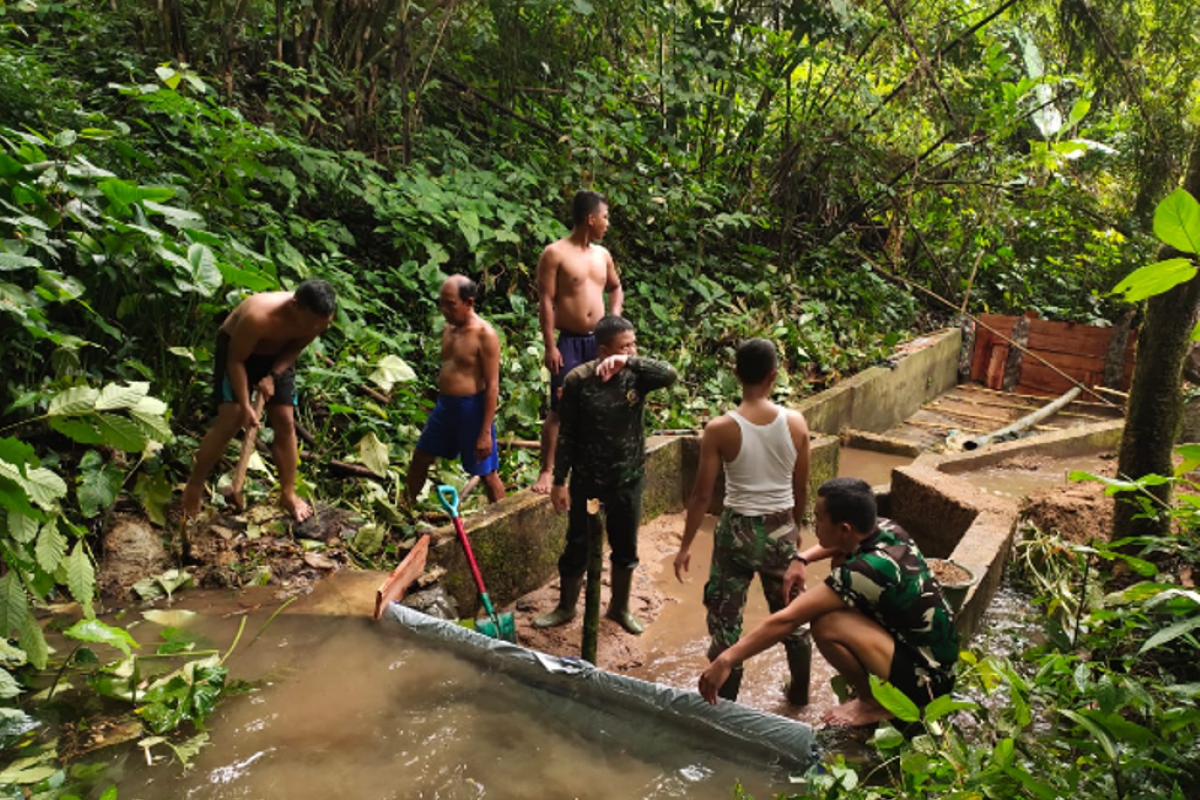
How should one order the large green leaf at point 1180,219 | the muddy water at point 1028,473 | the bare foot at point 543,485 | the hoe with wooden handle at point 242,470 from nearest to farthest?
the large green leaf at point 1180,219, the hoe with wooden handle at point 242,470, the bare foot at point 543,485, the muddy water at point 1028,473

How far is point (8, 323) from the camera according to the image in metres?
3.68

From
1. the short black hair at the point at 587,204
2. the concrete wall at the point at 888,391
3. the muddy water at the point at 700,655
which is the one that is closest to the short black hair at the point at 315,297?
the short black hair at the point at 587,204

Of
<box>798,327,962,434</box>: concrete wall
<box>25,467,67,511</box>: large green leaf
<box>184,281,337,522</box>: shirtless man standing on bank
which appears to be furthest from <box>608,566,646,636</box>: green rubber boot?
<box>798,327,962,434</box>: concrete wall

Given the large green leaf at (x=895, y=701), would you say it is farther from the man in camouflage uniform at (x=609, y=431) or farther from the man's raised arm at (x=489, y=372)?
the man's raised arm at (x=489, y=372)

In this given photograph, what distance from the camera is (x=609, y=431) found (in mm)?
4094

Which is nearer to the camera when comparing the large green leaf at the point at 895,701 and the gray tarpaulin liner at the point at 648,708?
the large green leaf at the point at 895,701

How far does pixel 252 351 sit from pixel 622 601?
242cm

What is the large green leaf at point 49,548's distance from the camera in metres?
2.83

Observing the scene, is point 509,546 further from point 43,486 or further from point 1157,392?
point 1157,392

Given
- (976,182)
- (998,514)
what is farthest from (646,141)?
(998,514)

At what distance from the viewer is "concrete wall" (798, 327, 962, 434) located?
26.7 feet

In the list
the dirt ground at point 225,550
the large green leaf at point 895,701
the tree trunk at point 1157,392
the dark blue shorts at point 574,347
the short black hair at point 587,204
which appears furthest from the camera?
the dark blue shorts at point 574,347

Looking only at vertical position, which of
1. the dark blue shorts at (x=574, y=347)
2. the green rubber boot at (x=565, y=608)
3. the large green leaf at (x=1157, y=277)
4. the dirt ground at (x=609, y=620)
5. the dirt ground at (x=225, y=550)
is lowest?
the dirt ground at (x=609, y=620)

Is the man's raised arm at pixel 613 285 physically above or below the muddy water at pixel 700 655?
above
